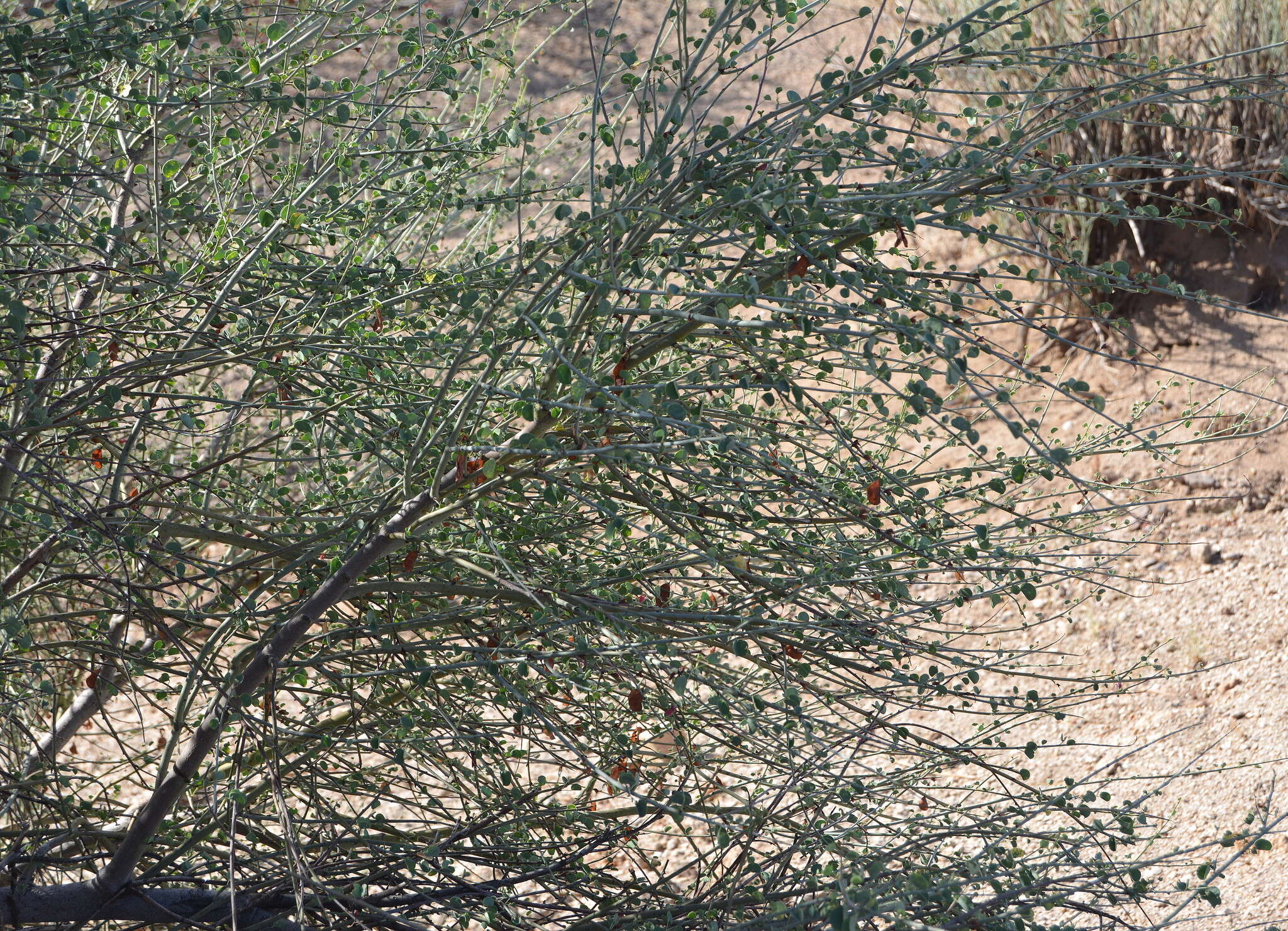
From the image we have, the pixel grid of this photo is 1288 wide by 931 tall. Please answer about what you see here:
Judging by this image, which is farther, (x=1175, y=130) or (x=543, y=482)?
(x=1175, y=130)

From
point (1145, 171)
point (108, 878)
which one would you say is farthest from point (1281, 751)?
point (108, 878)

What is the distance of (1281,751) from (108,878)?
4.45m

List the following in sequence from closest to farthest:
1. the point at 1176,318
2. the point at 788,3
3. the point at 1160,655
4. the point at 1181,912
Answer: the point at 788,3, the point at 1181,912, the point at 1160,655, the point at 1176,318

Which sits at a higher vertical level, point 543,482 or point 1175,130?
point 1175,130

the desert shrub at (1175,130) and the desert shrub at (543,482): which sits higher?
the desert shrub at (1175,130)

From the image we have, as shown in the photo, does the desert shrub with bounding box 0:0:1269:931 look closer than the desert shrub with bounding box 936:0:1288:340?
Yes

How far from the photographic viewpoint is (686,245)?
1877 millimetres

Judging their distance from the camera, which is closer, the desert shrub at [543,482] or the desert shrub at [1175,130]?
the desert shrub at [543,482]

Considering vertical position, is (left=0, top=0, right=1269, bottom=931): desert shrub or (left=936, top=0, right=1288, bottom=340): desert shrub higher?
(left=936, top=0, right=1288, bottom=340): desert shrub

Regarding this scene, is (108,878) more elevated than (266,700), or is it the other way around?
(266,700)

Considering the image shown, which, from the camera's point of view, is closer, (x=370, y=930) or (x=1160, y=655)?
(x=370, y=930)

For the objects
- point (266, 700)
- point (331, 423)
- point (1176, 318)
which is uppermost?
point (1176, 318)

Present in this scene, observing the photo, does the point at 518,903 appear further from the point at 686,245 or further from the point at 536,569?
the point at 686,245

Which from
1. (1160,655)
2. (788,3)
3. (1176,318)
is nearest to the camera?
(788,3)
